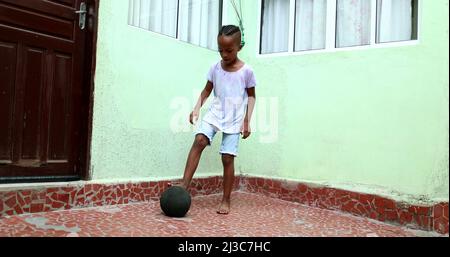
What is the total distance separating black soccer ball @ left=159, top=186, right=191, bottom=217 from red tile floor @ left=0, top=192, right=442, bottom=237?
64 mm

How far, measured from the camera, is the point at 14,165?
291 cm

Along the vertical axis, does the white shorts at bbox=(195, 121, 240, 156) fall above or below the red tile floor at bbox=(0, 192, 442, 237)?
above

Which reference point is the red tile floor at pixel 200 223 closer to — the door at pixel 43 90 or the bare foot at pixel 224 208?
the bare foot at pixel 224 208

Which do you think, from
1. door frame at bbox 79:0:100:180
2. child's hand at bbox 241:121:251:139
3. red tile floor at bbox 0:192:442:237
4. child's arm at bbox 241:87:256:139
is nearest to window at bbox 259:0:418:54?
child's arm at bbox 241:87:256:139

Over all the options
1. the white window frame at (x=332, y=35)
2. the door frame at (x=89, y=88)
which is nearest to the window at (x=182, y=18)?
the door frame at (x=89, y=88)

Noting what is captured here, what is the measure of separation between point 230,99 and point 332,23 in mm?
1463

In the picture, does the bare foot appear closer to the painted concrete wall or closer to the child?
the child

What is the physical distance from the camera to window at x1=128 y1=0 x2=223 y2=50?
3.79 meters

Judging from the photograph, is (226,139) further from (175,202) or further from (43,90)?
(43,90)

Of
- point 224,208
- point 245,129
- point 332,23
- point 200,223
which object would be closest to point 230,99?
point 245,129

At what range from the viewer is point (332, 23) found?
4027mm

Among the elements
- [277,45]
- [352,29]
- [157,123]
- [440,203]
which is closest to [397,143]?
[440,203]
